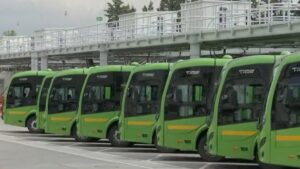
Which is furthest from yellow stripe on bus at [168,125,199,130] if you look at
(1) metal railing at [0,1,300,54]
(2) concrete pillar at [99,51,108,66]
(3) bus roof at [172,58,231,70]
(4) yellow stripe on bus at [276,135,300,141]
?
(2) concrete pillar at [99,51,108,66]

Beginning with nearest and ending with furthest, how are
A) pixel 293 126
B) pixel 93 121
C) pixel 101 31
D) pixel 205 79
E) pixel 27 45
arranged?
pixel 293 126
pixel 205 79
pixel 93 121
pixel 101 31
pixel 27 45

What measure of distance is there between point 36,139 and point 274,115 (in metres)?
14.5

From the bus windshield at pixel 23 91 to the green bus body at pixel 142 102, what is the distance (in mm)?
9548

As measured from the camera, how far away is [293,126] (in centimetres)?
1335

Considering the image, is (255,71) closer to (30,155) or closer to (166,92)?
(166,92)

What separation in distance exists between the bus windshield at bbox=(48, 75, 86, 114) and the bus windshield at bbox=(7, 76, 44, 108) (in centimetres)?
349

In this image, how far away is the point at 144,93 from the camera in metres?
21.0

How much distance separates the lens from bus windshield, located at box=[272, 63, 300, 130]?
1342 cm

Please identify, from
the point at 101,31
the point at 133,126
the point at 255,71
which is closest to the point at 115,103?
the point at 133,126

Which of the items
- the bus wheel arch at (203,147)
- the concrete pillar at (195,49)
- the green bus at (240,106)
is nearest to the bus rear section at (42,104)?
the concrete pillar at (195,49)

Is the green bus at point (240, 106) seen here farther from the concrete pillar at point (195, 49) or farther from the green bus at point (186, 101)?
the concrete pillar at point (195, 49)

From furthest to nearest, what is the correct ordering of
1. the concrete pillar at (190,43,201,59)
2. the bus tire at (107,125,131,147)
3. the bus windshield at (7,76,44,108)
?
the concrete pillar at (190,43,201,59) → the bus windshield at (7,76,44,108) → the bus tire at (107,125,131,147)

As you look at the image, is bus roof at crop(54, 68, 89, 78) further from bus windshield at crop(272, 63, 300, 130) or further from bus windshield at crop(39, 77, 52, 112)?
bus windshield at crop(272, 63, 300, 130)

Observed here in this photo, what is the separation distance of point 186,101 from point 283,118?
516cm
